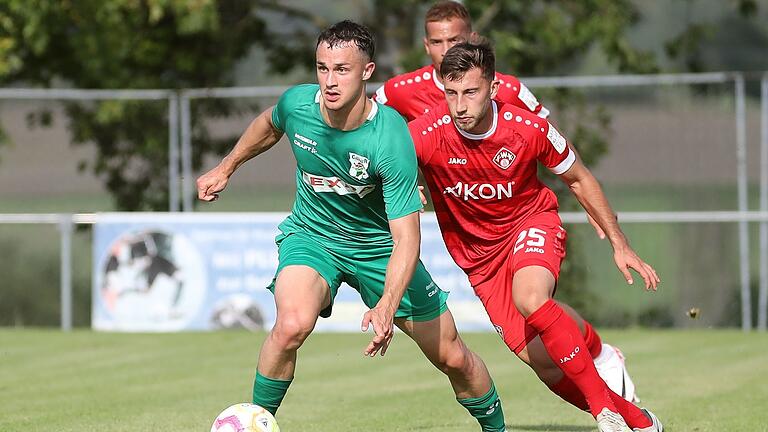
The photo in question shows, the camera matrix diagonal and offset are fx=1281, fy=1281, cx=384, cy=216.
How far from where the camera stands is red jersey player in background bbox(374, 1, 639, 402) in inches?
298

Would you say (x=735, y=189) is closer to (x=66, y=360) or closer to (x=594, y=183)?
(x=66, y=360)

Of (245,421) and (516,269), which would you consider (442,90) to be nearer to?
(516,269)

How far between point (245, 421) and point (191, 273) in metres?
8.73

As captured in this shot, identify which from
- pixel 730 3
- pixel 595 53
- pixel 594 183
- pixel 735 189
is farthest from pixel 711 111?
pixel 594 183

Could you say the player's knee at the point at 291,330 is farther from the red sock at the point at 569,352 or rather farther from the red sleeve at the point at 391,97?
the red sleeve at the point at 391,97

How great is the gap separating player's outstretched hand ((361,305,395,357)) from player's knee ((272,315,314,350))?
43cm

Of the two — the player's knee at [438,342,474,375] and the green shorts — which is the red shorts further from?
the green shorts

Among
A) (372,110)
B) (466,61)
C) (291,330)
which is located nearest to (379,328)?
(291,330)

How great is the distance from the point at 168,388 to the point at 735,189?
8.29 m

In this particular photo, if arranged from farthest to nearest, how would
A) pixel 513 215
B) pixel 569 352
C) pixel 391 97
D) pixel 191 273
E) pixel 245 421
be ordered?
pixel 191 273 → pixel 391 97 → pixel 513 215 → pixel 569 352 → pixel 245 421

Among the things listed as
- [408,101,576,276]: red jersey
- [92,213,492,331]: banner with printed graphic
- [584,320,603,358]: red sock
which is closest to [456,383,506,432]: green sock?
[408,101,576,276]: red jersey

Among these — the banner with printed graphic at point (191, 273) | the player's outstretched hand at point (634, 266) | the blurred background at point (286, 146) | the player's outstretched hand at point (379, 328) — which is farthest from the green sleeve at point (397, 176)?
the blurred background at point (286, 146)

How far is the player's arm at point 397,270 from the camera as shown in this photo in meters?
5.65

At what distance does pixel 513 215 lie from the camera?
7004mm
